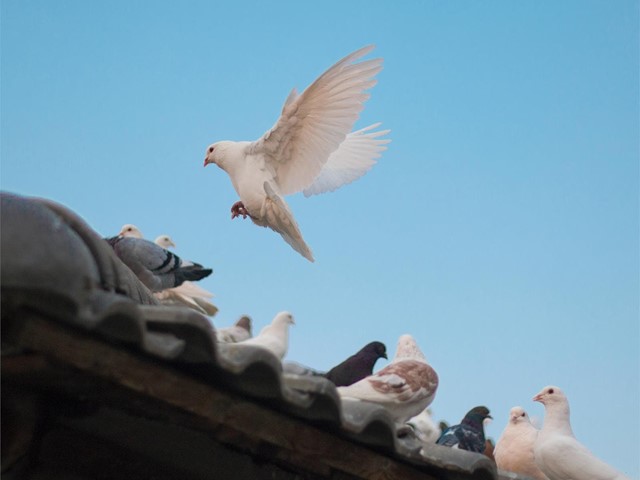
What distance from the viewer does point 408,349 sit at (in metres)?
8.12

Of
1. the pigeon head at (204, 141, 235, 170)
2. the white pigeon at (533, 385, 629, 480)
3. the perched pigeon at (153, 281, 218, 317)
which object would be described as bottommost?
the white pigeon at (533, 385, 629, 480)

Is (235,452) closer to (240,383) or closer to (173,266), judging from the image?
(240,383)

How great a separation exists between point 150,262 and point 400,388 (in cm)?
400

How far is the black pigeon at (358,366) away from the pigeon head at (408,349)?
13cm

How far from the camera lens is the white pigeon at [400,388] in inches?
263

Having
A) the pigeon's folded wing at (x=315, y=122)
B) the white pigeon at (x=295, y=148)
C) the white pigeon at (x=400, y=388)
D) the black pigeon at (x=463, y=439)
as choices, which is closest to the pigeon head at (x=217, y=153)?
the white pigeon at (x=295, y=148)

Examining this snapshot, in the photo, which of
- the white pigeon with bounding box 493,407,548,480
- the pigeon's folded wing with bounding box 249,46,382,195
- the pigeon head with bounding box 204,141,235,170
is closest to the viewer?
the white pigeon with bounding box 493,407,548,480

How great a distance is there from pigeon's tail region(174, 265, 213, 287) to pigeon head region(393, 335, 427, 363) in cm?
302

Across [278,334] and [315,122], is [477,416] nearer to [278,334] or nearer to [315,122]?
[278,334]

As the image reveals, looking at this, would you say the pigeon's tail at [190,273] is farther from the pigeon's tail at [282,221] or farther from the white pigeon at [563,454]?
the white pigeon at [563,454]

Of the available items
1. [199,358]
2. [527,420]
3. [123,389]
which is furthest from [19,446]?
[527,420]

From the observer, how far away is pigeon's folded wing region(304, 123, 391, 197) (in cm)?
1202

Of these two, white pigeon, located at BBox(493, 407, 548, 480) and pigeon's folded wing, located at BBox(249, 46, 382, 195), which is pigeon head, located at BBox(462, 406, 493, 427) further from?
pigeon's folded wing, located at BBox(249, 46, 382, 195)

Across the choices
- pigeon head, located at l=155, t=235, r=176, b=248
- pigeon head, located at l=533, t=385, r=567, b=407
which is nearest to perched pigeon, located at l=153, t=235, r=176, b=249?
pigeon head, located at l=155, t=235, r=176, b=248
